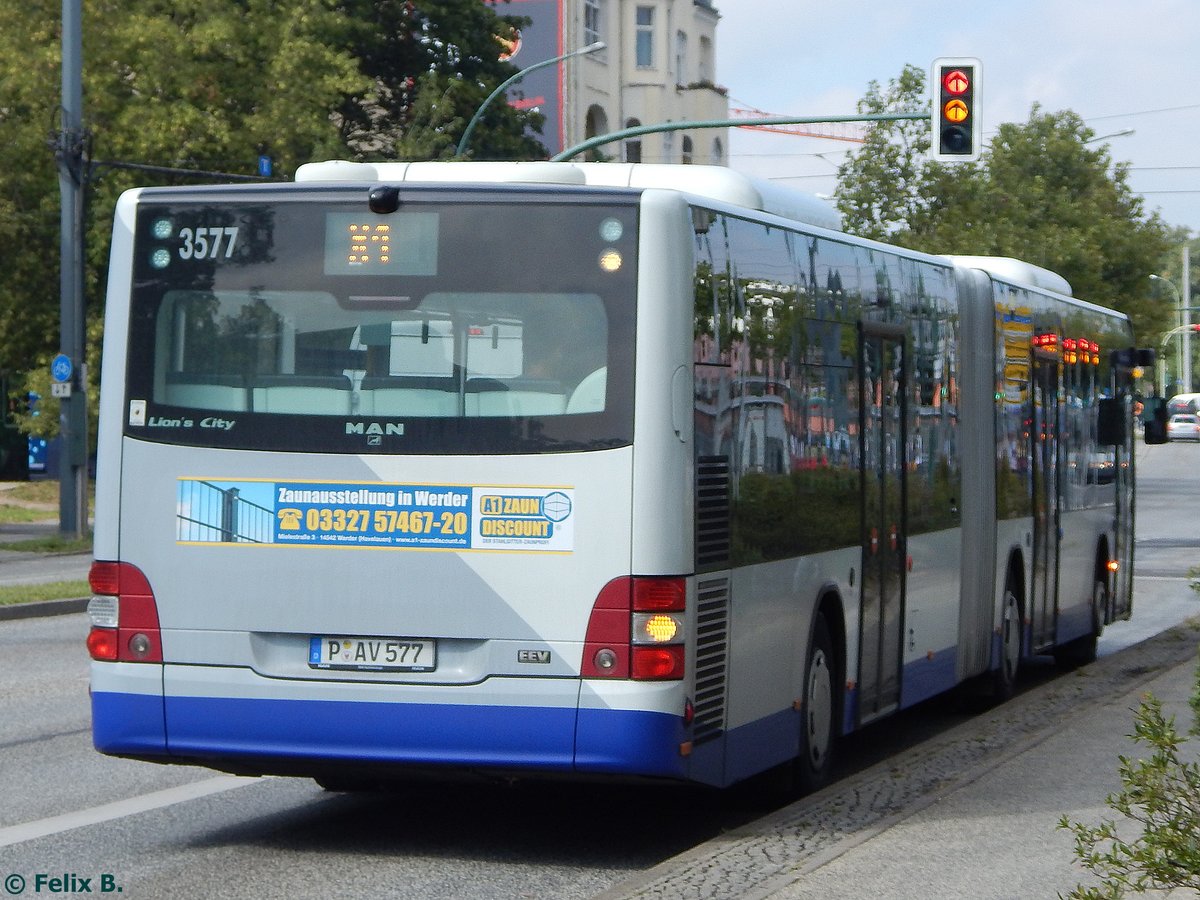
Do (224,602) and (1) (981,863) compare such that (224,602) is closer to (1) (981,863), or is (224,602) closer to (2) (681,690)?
(2) (681,690)

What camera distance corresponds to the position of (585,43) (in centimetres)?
6750

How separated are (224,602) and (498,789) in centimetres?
248

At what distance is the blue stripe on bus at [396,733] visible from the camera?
782cm

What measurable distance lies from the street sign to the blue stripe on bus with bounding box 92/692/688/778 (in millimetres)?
23925

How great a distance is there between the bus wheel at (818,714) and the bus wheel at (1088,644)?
7.76 m

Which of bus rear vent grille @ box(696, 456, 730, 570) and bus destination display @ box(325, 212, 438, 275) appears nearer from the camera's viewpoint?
bus rear vent grille @ box(696, 456, 730, 570)

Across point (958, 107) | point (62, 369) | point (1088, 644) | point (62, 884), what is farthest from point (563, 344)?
point (62, 369)

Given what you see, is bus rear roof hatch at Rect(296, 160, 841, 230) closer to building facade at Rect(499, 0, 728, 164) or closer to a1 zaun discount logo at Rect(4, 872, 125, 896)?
a1 zaun discount logo at Rect(4, 872, 125, 896)

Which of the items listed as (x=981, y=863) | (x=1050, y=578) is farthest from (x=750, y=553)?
(x=1050, y=578)

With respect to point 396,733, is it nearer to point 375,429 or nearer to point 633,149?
point 375,429

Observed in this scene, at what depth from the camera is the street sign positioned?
103 ft

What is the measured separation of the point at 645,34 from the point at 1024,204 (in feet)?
45.2

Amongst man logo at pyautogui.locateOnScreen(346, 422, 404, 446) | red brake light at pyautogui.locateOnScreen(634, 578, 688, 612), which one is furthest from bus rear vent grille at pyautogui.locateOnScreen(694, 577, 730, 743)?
man logo at pyautogui.locateOnScreen(346, 422, 404, 446)

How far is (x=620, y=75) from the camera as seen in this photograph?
6831 centimetres
